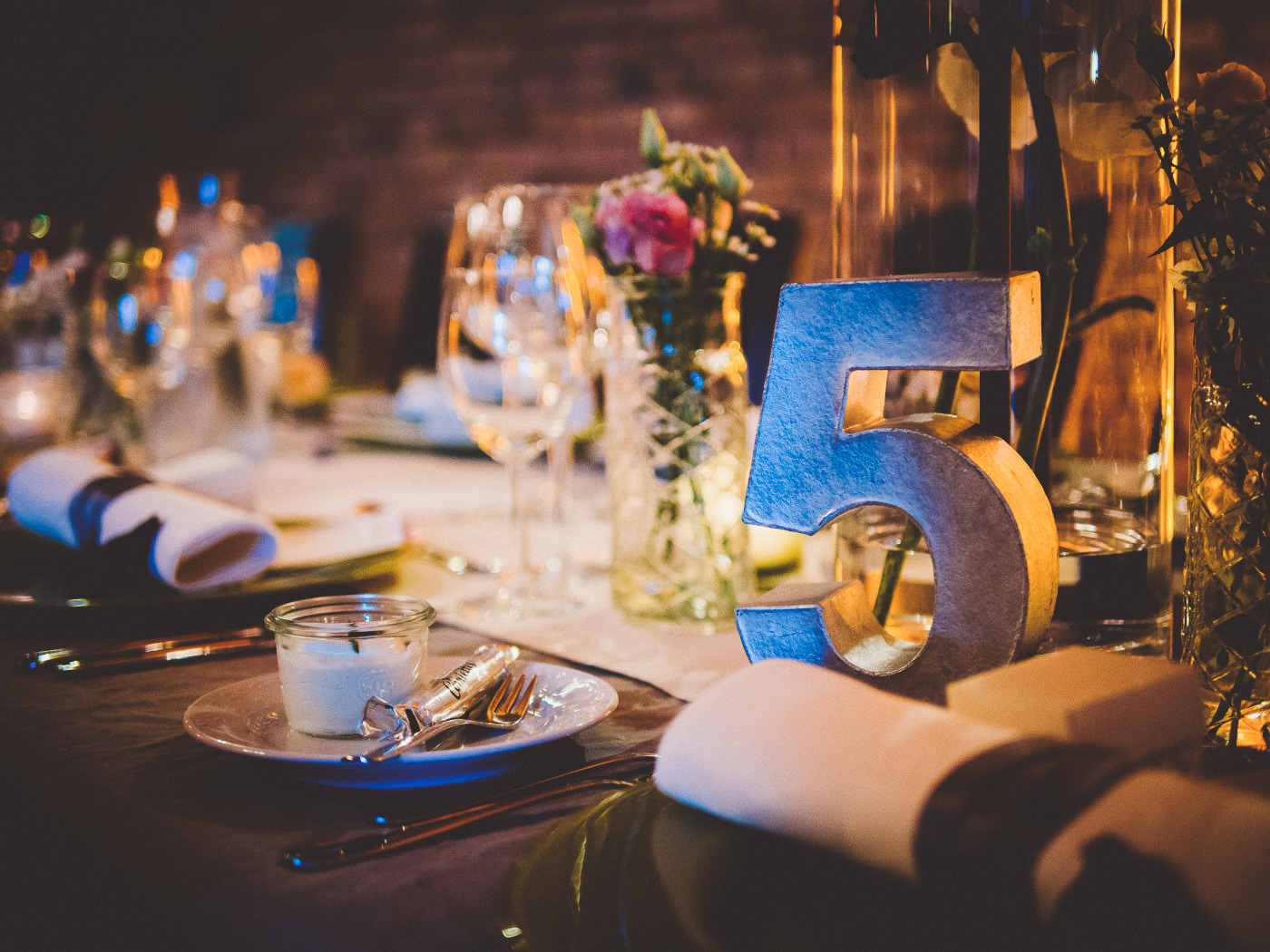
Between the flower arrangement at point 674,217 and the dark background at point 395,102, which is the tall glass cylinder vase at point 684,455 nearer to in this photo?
the flower arrangement at point 674,217

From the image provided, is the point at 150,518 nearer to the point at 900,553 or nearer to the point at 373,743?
the point at 373,743

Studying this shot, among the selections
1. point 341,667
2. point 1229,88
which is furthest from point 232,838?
point 1229,88

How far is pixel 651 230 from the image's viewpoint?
0.87 meters

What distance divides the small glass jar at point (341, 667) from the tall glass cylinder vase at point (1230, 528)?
0.46 metres

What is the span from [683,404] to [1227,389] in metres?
0.45

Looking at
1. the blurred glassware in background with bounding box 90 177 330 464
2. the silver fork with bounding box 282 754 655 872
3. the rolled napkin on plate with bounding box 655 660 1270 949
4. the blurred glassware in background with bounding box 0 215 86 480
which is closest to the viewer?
the rolled napkin on plate with bounding box 655 660 1270 949

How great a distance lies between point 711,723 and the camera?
49cm

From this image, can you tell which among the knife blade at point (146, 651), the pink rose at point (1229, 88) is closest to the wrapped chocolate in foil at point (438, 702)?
the knife blade at point (146, 651)

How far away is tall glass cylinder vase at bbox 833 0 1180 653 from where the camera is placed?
2.19 feet

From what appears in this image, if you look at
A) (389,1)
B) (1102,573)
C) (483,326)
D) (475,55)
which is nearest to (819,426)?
(1102,573)

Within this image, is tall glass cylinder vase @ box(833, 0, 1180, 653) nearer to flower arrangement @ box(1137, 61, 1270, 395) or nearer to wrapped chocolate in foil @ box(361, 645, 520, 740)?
flower arrangement @ box(1137, 61, 1270, 395)

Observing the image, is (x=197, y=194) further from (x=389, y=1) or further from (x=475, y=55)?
(x=389, y=1)

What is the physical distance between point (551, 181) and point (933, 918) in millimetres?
3553

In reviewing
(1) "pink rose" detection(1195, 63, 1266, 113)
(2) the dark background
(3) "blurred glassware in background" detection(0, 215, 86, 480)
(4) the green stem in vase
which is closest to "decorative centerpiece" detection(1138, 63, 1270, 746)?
(1) "pink rose" detection(1195, 63, 1266, 113)
